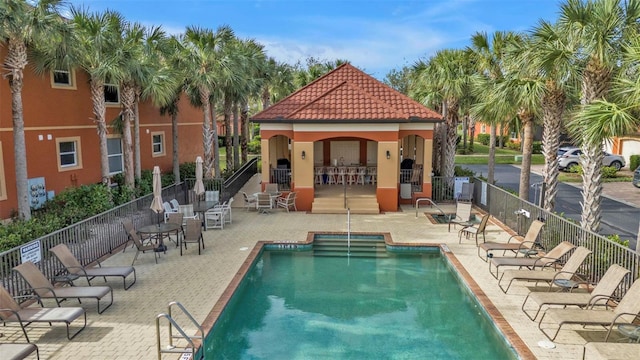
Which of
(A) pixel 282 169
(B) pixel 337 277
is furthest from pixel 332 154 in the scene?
(B) pixel 337 277

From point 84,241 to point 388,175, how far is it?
40.6 ft

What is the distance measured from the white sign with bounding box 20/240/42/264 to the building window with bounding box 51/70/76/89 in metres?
10.8

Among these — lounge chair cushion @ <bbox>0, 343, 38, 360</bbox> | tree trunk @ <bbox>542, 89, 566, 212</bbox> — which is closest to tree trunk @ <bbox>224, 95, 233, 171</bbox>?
tree trunk @ <bbox>542, 89, 566, 212</bbox>

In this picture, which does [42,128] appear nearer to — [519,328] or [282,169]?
[282,169]

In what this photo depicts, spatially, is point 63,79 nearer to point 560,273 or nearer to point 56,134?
point 56,134

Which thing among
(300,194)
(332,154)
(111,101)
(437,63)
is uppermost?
(437,63)

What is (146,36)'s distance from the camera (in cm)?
1819

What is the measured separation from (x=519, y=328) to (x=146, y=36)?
16.9 meters

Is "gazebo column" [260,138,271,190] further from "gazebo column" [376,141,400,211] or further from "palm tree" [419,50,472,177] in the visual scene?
"palm tree" [419,50,472,177]

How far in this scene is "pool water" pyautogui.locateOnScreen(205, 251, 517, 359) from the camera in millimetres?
8734

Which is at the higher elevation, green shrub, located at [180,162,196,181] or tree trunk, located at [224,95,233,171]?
tree trunk, located at [224,95,233,171]

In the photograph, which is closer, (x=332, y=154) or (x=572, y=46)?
(x=572, y=46)

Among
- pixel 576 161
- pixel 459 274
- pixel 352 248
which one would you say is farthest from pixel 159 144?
pixel 576 161

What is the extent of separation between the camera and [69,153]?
19.7 metres
